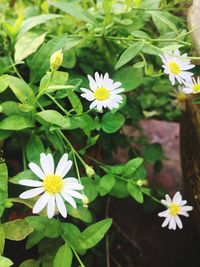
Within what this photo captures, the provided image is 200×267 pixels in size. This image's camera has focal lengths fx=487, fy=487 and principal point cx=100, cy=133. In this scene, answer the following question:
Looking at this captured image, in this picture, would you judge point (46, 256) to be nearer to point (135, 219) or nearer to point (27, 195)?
point (27, 195)

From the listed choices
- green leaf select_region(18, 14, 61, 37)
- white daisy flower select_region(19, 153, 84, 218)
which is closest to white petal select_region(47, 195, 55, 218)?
white daisy flower select_region(19, 153, 84, 218)

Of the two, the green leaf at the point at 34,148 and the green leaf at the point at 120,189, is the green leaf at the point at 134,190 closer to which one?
the green leaf at the point at 120,189

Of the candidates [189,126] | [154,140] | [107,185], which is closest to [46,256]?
[107,185]

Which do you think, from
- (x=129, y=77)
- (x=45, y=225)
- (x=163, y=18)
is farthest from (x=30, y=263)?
(x=163, y=18)

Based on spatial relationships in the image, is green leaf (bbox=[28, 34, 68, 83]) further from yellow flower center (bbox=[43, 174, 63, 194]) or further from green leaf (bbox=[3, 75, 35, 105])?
yellow flower center (bbox=[43, 174, 63, 194])

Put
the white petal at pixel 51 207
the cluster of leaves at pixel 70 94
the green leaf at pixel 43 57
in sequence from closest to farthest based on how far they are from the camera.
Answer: the white petal at pixel 51 207, the cluster of leaves at pixel 70 94, the green leaf at pixel 43 57

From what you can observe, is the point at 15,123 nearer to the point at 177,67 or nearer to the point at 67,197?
the point at 67,197

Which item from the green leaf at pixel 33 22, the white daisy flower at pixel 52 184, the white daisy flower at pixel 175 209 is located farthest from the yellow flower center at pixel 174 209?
the green leaf at pixel 33 22
